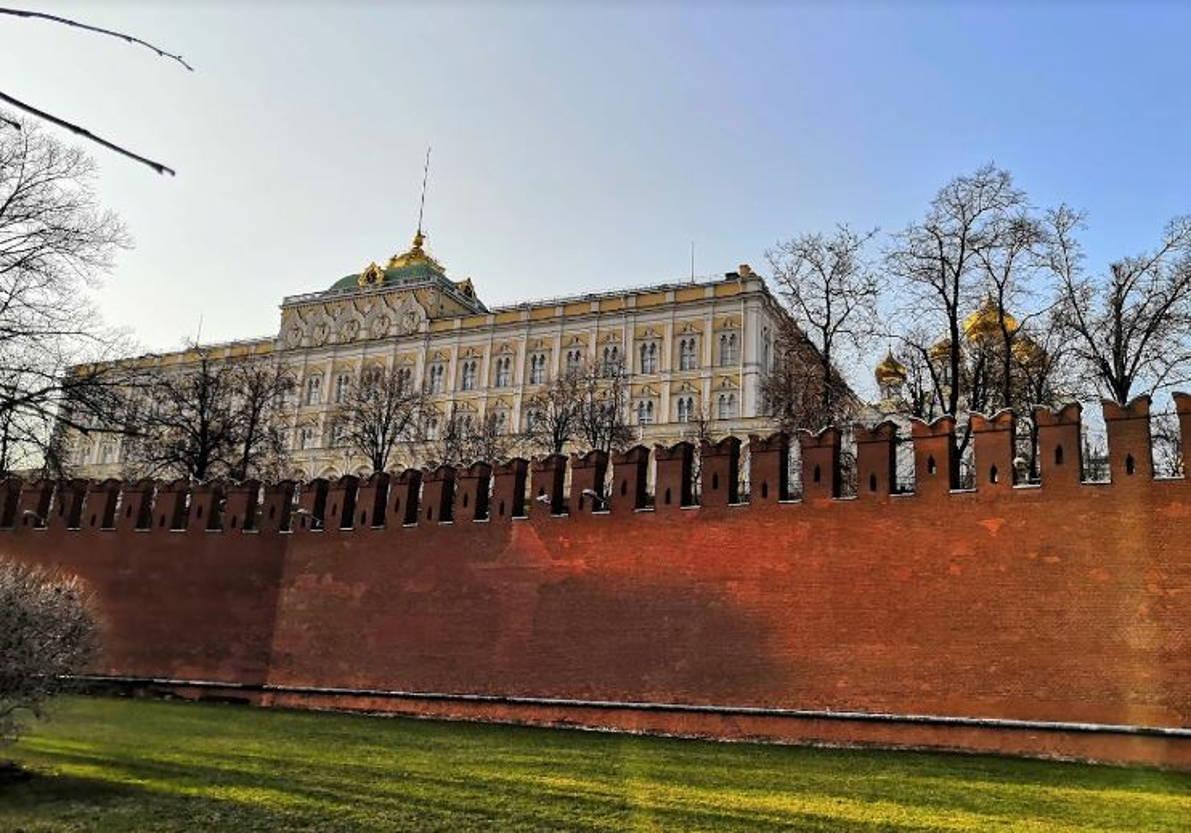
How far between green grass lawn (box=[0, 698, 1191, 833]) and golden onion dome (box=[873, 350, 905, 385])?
1168cm

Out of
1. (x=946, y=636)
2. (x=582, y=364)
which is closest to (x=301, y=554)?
(x=946, y=636)

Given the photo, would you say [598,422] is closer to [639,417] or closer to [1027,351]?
[639,417]

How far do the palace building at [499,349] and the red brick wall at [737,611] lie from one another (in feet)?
64.3

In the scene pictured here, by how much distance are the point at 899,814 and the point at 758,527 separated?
6.16 m

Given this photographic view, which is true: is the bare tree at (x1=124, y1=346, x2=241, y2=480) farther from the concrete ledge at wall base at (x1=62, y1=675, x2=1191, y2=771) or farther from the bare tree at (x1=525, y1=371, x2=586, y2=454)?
the concrete ledge at wall base at (x1=62, y1=675, x2=1191, y2=771)

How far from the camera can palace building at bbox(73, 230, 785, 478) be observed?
4366 cm

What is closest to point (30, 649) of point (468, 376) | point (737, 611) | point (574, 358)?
point (737, 611)

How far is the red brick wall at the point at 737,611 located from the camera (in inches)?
487

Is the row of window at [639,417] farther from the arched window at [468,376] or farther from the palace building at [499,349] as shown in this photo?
the arched window at [468,376]

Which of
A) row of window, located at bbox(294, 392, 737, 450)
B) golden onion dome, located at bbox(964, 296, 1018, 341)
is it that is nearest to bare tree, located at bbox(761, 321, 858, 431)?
golden onion dome, located at bbox(964, 296, 1018, 341)

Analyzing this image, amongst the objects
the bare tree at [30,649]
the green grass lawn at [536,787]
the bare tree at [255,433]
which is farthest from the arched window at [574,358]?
the bare tree at [30,649]

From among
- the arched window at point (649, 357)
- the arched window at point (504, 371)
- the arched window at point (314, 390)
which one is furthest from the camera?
the arched window at point (314, 390)

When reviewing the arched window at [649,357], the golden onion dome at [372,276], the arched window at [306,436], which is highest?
the golden onion dome at [372,276]

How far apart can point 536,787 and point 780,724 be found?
470cm
